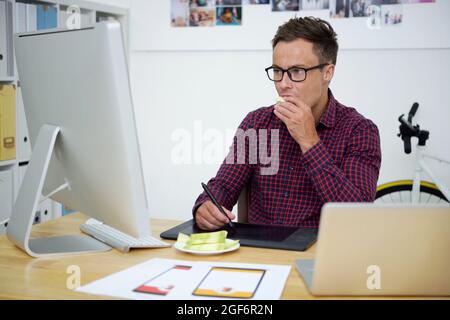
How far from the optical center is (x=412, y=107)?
289cm

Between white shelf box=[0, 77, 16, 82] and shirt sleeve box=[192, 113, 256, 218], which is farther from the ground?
white shelf box=[0, 77, 16, 82]

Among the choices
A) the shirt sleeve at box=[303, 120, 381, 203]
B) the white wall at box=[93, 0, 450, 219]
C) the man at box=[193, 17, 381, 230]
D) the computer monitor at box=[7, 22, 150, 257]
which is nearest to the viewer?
the computer monitor at box=[7, 22, 150, 257]

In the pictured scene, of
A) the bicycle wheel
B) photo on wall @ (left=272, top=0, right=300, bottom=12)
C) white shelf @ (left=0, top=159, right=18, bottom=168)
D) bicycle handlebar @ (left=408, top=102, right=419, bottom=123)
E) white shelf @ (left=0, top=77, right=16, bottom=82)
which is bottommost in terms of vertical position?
the bicycle wheel

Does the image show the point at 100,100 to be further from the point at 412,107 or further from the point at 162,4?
the point at 162,4

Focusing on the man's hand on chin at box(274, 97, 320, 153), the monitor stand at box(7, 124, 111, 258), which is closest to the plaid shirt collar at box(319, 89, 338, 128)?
the man's hand on chin at box(274, 97, 320, 153)

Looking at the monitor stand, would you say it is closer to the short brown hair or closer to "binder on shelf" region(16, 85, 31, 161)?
the short brown hair

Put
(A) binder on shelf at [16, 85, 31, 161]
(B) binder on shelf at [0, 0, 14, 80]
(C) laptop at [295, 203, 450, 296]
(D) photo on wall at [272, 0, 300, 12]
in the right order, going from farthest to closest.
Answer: (D) photo on wall at [272, 0, 300, 12] < (A) binder on shelf at [16, 85, 31, 161] < (B) binder on shelf at [0, 0, 14, 80] < (C) laptop at [295, 203, 450, 296]

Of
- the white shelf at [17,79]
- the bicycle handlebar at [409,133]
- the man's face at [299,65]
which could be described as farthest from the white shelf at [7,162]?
the bicycle handlebar at [409,133]

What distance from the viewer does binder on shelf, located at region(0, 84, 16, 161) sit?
2.34m

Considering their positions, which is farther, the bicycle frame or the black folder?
the bicycle frame

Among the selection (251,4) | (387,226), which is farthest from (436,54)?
(387,226)

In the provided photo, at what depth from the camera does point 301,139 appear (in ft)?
5.21

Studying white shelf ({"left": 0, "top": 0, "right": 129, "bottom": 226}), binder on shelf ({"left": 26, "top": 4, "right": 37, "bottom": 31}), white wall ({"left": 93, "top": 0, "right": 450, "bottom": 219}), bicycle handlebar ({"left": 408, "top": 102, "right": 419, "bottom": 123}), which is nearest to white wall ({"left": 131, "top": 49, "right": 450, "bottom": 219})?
white wall ({"left": 93, "top": 0, "right": 450, "bottom": 219})

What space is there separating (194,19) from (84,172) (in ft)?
7.47
